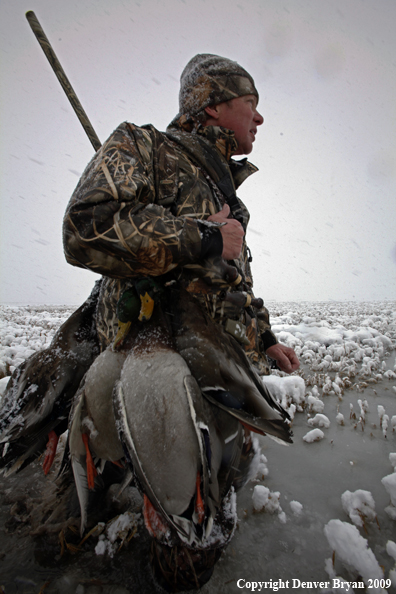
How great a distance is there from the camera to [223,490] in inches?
51.6

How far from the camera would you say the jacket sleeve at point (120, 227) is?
3.59 feet

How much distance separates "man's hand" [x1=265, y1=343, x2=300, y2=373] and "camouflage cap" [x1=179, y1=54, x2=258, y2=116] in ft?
6.33

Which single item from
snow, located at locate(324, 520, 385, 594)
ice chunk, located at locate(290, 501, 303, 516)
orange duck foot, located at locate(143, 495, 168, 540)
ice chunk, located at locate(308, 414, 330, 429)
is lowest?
ice chunk, located at locate(290, 501, 303, 516)

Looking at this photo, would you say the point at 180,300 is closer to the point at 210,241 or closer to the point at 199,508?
the point at 210,241

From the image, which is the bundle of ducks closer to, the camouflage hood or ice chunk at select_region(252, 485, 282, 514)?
ice chunk at select_region(252, 485, 282, 514)

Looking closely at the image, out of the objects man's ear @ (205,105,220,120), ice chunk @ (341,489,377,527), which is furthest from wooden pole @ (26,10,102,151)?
ice chunk @ (341,489,377,527)

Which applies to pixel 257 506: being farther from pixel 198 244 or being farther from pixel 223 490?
pixel 198 244

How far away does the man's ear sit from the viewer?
6.09ft

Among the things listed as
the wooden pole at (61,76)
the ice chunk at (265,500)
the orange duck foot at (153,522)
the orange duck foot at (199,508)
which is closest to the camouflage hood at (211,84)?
the wooden pole at (61,76)

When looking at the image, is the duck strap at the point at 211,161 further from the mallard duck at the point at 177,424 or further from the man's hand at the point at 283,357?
the man's hand at the point at 283,357

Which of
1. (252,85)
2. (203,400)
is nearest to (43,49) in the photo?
(252,85)

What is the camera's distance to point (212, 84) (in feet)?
6.01

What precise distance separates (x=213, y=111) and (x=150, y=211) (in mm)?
1182

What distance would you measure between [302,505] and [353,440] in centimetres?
107
